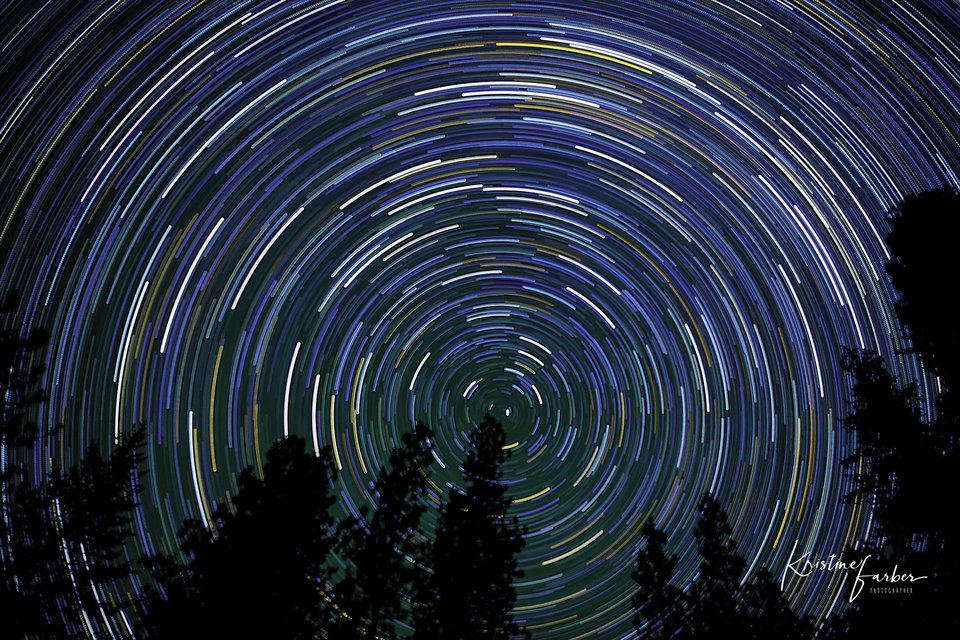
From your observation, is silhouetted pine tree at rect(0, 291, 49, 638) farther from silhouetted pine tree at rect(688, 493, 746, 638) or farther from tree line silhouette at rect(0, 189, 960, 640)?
silhouetted pine tree at rect(688, 493, 746, 638)

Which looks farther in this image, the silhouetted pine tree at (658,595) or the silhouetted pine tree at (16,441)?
the silhouetted pine tree at (658,595)

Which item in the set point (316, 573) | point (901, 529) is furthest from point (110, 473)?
point (901, 529)

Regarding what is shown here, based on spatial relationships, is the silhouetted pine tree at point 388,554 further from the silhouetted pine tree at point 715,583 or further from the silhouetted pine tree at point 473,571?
the silhouetted pine tree at point 715,583

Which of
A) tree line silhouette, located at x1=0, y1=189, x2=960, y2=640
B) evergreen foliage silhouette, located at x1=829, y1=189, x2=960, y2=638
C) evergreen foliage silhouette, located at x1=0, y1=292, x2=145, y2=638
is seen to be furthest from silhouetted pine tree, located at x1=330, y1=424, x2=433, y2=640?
evergreen foliage silhouette, located at x1=829, y1=189, x2=960, y2=638

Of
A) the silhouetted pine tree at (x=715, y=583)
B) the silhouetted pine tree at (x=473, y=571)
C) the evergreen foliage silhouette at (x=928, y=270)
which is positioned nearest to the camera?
the evergreen foliage silhouette at (x=928, y=270)

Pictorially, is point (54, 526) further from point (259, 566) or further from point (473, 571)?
point (473, 571)

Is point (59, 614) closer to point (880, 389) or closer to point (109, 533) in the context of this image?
point (109, 533)

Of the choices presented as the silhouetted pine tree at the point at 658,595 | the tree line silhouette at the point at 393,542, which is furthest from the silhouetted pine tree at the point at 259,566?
the silhouetted pine tree at the point at 658,595
